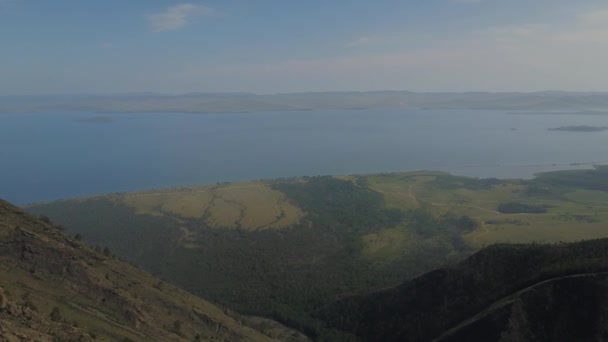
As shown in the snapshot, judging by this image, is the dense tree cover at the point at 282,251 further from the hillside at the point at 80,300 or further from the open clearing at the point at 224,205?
the hillside at the point at 80,300

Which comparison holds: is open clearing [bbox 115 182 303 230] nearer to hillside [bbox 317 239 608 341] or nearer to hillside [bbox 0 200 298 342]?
hillside [bbox 317 239 608 341]

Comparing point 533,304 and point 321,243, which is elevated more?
point 533,304

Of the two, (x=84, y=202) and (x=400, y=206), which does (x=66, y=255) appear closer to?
(x=84, y=202)

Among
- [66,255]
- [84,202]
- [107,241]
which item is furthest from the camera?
[84,202]

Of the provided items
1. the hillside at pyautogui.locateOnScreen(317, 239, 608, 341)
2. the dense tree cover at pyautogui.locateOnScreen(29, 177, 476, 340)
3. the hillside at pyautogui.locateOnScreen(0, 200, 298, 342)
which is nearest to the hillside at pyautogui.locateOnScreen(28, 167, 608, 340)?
the dense tree cover at pyautogui.locateOnScreen(29, 177, 476, 340)

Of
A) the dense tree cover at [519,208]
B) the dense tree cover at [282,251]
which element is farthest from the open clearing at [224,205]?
the dense tree cover at [519,208]

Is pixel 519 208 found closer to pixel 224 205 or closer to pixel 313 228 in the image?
pixel 313 228

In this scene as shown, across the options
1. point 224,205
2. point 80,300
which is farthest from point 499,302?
point 224,205

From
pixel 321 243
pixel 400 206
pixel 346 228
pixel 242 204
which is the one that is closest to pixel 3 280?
pixel 321 243
